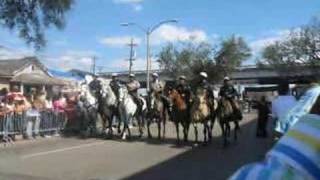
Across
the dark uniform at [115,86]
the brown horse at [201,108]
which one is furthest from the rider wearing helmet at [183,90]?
the dark uniform at [115,86]

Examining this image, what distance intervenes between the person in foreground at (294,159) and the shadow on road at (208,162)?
33.3 ft

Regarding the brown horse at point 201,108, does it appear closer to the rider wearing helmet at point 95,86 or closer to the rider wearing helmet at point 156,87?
the rider wearing helmet at point 156,87

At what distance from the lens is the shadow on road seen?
44.7 feet

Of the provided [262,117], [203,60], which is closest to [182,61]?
[203,60]

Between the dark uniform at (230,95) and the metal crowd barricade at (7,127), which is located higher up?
the dark uniform at (230,95)

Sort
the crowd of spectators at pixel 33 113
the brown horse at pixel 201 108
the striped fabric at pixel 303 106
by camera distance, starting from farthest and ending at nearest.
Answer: the crowd of spectators at pixel 33 113 → the brown horse at pixel 201 108 → the striped fabric at pixel 303 106

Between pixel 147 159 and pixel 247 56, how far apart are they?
7460 centimetres

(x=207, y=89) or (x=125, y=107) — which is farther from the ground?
(x=207, y=89)

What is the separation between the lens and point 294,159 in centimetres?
288

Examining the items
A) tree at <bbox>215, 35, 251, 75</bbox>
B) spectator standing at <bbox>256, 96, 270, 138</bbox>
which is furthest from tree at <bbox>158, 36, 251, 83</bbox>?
spectator standing at <bbox>256, 96, 270, 138</bbox>

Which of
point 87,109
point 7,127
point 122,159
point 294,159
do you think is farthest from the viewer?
point 87,109

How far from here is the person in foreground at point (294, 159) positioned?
2.79 meters

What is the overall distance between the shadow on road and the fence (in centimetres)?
386

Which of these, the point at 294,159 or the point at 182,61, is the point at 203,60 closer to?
the point at 182,61
